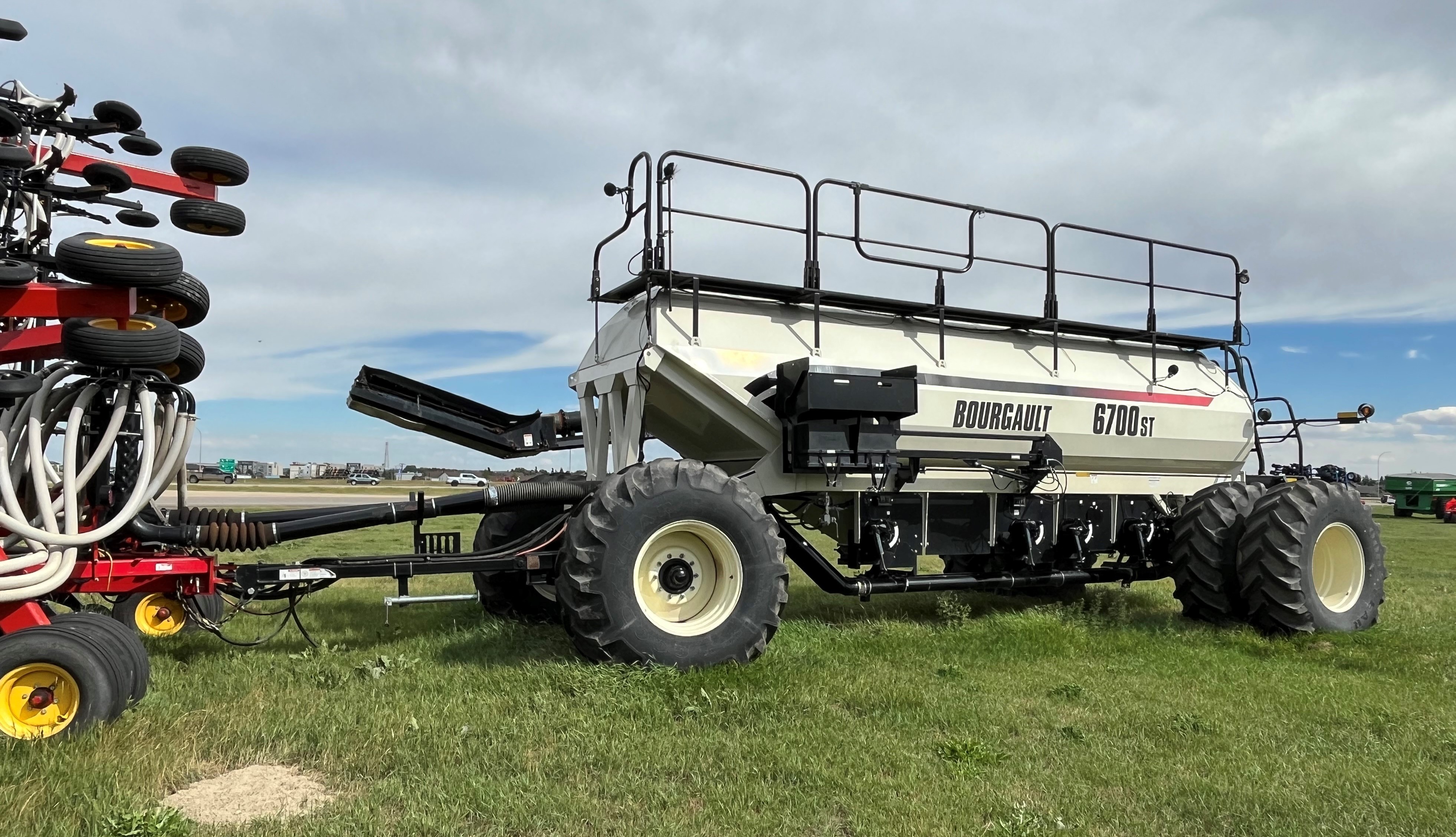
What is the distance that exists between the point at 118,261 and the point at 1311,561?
8.85 metres

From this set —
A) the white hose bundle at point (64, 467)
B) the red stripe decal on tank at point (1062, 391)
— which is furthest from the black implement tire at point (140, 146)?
the red stripe decal on tank at point (1062, 391)

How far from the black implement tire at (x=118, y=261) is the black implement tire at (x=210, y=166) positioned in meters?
0.75

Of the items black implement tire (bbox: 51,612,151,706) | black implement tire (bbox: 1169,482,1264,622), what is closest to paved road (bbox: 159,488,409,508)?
black implement tire (bbox: 51,612,151,706)

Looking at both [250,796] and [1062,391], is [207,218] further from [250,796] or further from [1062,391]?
[1062,391]

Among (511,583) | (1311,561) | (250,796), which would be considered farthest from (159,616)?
(1311,561)

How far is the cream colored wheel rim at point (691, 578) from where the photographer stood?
6.30m

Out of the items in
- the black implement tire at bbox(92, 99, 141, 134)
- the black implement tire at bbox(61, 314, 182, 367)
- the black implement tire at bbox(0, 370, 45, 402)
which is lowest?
the black implement tire at bbox(0, 370, 45, 402)

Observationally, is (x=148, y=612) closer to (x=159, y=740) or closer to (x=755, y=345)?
(x=159, y=740)

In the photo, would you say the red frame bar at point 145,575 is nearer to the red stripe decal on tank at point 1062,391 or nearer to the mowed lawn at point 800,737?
the mowed lawn at point 800,737

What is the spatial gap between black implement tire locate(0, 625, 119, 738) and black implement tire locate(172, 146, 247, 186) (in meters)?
2.89

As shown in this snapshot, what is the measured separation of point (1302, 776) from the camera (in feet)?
14.6

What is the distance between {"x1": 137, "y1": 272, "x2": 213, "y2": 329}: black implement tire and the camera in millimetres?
5863

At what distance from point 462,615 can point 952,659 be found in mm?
4086

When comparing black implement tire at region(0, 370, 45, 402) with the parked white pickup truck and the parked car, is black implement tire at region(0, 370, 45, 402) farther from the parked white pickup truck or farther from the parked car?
the parked car
